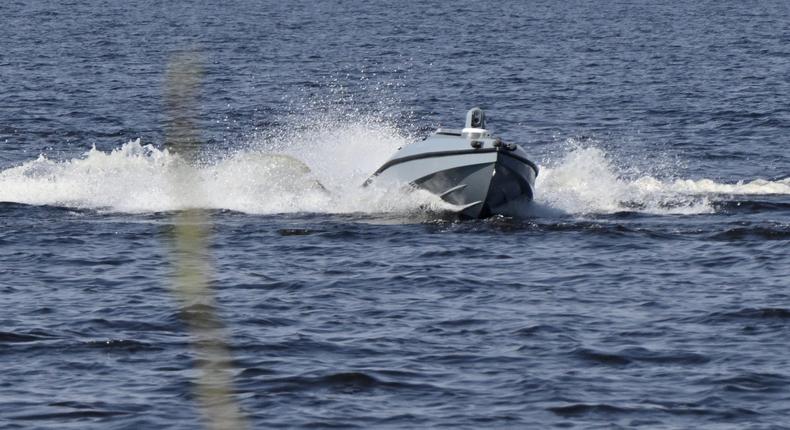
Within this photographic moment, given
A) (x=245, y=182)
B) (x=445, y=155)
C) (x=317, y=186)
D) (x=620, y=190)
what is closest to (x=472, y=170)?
(x=445, y=155)

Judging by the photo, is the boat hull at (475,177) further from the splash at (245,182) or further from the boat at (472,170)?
the splash at (245,182)

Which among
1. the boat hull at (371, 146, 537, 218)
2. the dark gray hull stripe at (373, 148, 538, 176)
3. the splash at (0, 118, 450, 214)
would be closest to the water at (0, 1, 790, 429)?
the splash at (0, 118, 450, 214)

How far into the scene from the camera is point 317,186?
28469mm

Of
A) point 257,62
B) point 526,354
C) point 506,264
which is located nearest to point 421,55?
point 257,62

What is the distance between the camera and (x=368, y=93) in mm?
54219

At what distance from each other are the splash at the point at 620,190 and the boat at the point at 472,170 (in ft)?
3.71

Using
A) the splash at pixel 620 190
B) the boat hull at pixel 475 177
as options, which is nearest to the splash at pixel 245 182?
the boat hull at pixel 475 177

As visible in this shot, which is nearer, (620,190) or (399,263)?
(399,263)

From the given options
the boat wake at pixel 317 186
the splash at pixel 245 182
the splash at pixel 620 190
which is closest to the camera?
the splash at pixel 620 190

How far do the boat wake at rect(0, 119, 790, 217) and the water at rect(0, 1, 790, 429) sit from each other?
0.27 ft

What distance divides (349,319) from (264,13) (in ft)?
281

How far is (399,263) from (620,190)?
25.9ft

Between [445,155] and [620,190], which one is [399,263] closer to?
[445,155]

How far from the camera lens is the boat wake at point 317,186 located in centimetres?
2698
